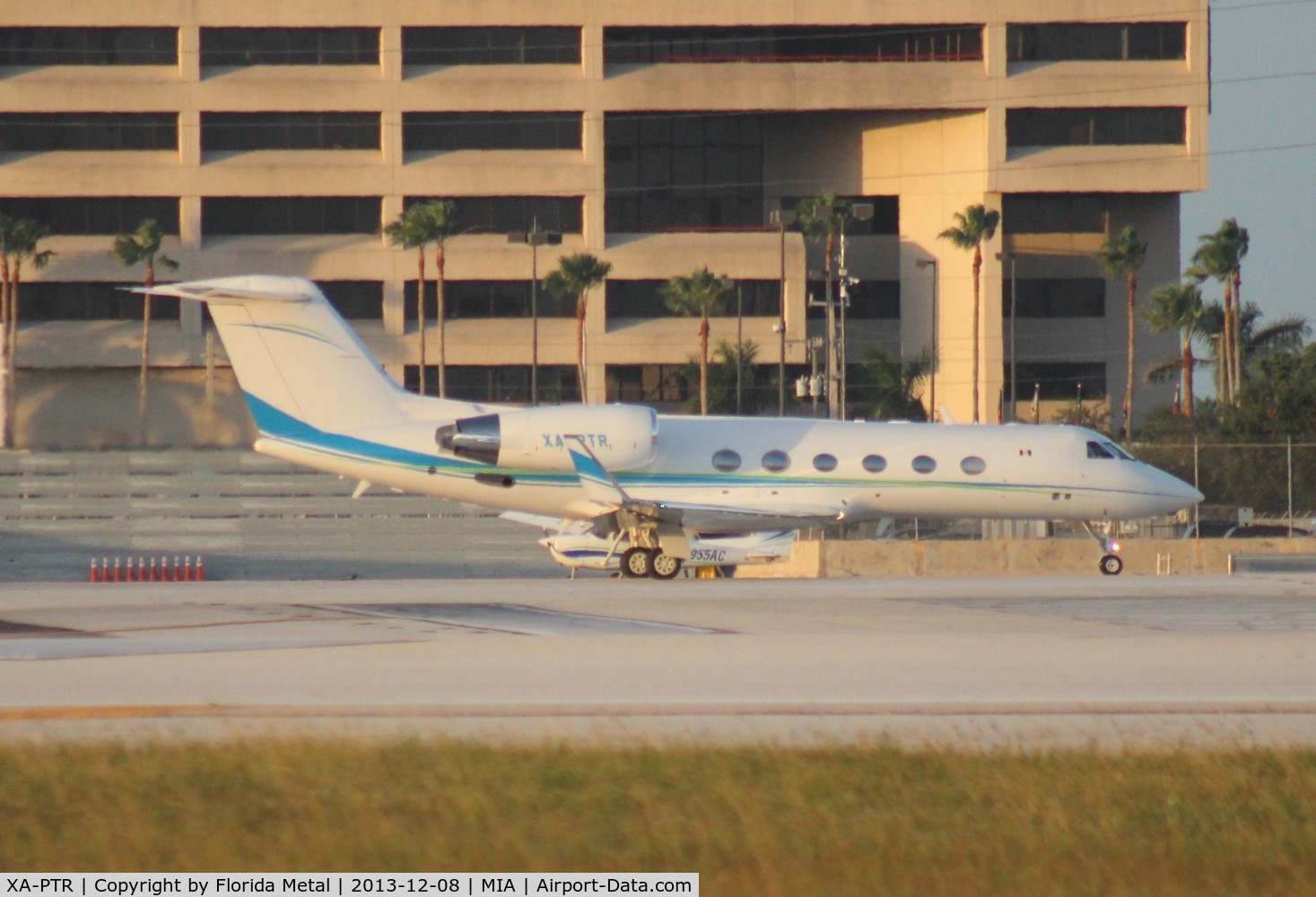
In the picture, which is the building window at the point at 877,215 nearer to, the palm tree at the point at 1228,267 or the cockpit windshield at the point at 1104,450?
the palm tree at the point at 1228,267

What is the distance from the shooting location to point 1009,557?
34594mm

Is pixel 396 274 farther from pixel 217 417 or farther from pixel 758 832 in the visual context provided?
pixel 758 832

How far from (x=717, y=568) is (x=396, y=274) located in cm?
3818

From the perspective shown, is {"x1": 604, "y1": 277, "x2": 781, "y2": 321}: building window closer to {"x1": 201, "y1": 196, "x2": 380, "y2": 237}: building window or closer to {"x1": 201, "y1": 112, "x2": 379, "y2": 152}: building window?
{"x1": 201, "y1": 196, "x2": 380, "y2": 237}: building window

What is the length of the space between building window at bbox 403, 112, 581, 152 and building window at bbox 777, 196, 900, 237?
12.8 metres

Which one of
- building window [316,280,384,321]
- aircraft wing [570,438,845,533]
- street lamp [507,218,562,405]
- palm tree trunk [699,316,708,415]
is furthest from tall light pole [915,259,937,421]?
aircraft wing [570,438,845,533]

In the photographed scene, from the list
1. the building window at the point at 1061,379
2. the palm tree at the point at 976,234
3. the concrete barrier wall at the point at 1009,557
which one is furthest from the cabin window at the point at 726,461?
the building window at the point at 1061,379

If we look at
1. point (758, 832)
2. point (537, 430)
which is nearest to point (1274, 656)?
point (758, 832)

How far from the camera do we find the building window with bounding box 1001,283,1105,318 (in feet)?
269

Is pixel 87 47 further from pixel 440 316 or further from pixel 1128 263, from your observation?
pixel 1128 263

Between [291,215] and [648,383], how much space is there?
17.9 meters

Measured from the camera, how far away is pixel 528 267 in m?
76.0

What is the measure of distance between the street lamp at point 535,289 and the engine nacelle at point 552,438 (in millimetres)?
34201

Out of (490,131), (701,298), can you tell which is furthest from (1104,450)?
(490,131)
